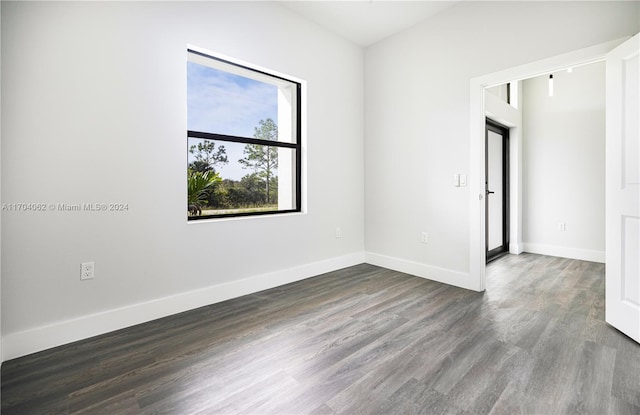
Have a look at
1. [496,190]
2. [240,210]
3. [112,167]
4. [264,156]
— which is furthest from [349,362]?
[496,190]

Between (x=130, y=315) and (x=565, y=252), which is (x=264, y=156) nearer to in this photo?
(x=130, y=315)

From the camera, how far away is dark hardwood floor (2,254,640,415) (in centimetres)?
147

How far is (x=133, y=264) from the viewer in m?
A: 2.31

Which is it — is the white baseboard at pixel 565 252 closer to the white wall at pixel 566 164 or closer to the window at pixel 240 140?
the white wall at pixel 566 164

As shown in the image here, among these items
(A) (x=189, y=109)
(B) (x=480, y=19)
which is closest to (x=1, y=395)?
(A) (x=189, y=109)

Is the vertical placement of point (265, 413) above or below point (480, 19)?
below

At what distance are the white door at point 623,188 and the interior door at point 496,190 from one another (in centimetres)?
204

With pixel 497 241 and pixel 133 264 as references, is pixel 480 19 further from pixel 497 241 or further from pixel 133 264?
pixel 133 264

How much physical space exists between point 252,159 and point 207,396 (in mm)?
2185

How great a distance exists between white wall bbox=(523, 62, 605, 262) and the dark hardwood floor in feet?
6.65

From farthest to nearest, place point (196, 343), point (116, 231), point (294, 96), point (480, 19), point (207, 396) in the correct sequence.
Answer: point (294, 96)
point (480, 19)
point (116, 231)
point (196, 343)
point (207, 396)

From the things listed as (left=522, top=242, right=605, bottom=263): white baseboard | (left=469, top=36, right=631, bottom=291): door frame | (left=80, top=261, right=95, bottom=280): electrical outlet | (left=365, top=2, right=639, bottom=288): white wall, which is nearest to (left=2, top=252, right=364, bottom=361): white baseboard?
(left=80, top=261, right=95, bottom=280): electrical outlet

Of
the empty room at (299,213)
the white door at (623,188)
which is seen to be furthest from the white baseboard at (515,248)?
the white door at (623,188)

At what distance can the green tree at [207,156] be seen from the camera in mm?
2764
